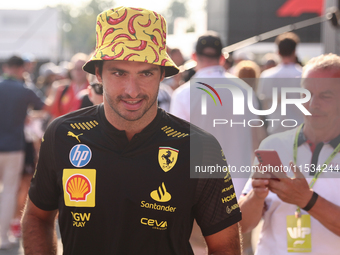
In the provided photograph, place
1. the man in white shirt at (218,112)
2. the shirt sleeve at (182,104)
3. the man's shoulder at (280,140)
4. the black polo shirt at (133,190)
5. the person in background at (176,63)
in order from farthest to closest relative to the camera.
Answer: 1. the person in background at (176,63)
2. the shirt sleeve at (182,104)
3. the man in white shirt at (218,112)
4. the man's shoulder at (280,140)
5. the black polo shirt at (133,190)

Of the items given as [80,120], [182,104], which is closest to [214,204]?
[80,120]

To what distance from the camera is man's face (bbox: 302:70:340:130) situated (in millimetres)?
2447

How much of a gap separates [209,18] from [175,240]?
17975 millimetres

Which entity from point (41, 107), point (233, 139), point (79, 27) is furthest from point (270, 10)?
point (79, 27)

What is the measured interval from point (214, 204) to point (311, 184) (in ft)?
2.07

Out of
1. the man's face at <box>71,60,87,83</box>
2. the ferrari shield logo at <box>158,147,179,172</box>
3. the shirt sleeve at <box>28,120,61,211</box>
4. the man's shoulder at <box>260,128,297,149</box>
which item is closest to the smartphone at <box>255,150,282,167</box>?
the man's shoulder at <box>260,128,297,149</box>

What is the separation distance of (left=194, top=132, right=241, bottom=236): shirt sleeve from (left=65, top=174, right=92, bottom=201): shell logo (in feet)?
1.64

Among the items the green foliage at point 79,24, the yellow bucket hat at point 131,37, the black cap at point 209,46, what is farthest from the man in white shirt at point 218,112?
the green foliage at point 79,24

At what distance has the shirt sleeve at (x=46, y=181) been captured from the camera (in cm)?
226

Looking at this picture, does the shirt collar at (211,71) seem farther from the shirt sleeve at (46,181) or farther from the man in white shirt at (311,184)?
the shirt sleeve at (46,181)

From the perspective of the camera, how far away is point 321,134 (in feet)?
8.21

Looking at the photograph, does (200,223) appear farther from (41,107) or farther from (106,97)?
(41,107)

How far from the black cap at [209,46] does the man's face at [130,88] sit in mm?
2573

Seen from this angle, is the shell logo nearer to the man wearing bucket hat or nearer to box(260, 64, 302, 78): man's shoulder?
the man wearing bucket hat
